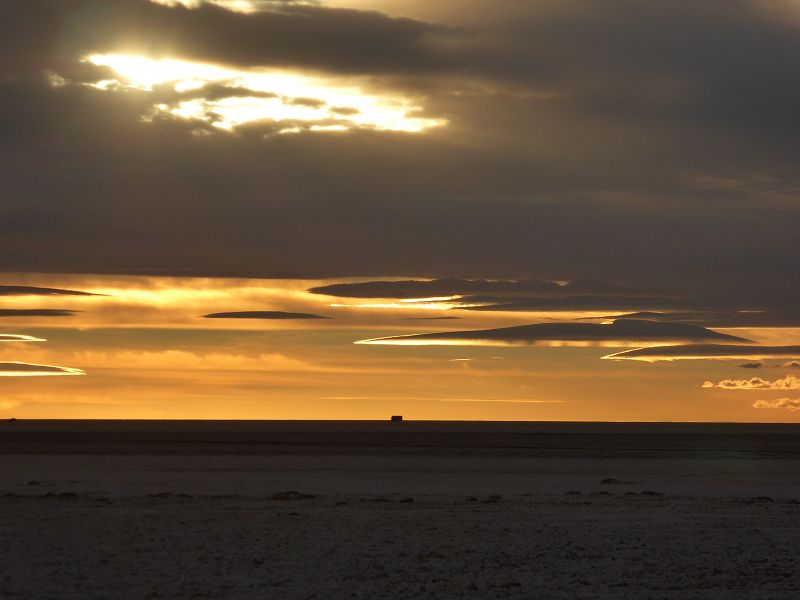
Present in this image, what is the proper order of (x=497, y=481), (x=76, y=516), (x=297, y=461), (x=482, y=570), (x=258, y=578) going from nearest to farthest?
(x=258, y=578) < (x=482, y=570) < (x=76, y=516) < (x=497, y=481) < (x=297, y=461)

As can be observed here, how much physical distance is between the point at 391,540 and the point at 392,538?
0.41 meters

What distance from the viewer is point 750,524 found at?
34125 millimetres

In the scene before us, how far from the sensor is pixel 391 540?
29.6 metres

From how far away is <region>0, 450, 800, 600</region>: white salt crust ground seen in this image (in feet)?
74.7

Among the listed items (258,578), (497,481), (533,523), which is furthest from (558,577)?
(497,481)

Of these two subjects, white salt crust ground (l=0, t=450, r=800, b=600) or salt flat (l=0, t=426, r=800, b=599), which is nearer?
white salt crust ground (l=0, t=450, r=800, b=600)


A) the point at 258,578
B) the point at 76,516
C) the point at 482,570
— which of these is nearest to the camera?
the point at 258,578

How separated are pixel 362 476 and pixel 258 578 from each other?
35717 millimetres

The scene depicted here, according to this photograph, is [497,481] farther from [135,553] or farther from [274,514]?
[135,553]

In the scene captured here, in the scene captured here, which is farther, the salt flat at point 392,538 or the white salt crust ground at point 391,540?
the salt flat at point 392,538

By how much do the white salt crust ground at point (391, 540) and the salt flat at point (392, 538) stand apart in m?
0.07

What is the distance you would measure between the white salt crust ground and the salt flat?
2.7 inches

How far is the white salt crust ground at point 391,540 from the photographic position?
74.7 ft

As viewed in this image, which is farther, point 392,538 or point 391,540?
point 392,538
